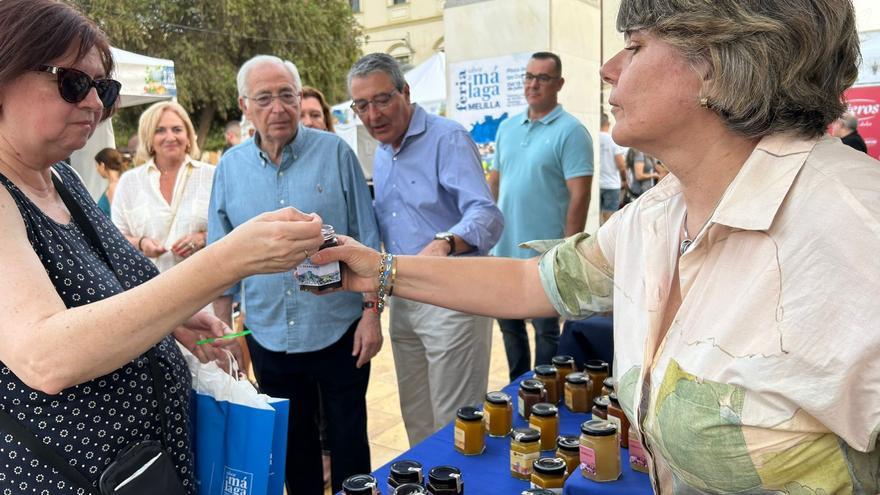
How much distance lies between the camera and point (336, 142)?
2932 millimetres

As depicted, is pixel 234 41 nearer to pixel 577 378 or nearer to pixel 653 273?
pixel 577 378

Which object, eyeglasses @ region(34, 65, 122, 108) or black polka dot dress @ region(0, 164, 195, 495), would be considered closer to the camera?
black polka dot dress @ region(0, 164, 195, 495)

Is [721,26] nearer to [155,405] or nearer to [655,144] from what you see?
[655,144]

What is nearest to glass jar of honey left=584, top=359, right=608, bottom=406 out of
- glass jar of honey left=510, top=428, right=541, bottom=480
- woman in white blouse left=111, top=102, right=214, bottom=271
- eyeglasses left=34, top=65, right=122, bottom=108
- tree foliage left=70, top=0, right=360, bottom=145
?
glass jar of honey left=510, top=428, right=541, bottom=480

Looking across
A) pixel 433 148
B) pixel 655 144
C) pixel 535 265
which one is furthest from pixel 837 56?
pixel 433 148

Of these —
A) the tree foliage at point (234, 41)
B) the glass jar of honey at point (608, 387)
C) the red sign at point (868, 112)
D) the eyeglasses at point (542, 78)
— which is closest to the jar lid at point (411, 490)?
the glass jar of honey at point (608, 387)

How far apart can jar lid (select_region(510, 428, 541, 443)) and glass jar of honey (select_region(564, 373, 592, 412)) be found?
494 millimetres

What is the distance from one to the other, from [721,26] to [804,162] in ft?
0.98

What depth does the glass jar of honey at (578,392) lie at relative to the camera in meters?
2.42

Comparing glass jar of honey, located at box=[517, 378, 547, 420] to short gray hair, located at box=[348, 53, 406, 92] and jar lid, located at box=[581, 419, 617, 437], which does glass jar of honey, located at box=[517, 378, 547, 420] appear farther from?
short gray hair, located at box=[348, 53, 406, 92]

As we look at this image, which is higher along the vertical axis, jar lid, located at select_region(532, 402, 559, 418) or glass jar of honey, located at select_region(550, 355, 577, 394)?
jar lid, located at select_region(532, 402, 559, 418)

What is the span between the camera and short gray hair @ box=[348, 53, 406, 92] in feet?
10.00

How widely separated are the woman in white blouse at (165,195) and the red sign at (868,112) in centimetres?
755

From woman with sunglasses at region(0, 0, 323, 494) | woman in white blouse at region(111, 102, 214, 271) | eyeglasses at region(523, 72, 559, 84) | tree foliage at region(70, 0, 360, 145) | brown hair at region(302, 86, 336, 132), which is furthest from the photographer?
tree foliage at region(70, 0, 360, 145)
